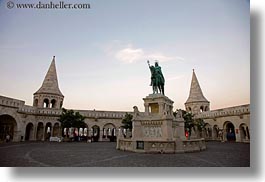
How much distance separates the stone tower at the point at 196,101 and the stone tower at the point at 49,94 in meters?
15.9

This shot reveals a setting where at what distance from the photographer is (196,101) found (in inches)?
1085

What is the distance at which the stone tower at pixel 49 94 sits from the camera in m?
23.5

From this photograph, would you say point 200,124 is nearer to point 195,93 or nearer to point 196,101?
point 196,101

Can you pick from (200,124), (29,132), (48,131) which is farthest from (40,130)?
(200,124)

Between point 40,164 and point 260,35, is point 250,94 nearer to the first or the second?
point 260,35

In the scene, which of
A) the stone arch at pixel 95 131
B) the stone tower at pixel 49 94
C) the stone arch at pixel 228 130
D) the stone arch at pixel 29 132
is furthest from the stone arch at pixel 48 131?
the stone arch at pixel 228 130

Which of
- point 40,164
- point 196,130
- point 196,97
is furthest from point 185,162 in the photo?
point 196,97

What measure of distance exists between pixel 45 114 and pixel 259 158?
1908 cm

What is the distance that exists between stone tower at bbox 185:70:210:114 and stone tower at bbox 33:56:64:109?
52.2ft

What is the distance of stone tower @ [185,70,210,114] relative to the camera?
27375 millimetres

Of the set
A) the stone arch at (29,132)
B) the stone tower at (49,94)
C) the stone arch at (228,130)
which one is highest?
the stone tower at (49,94)

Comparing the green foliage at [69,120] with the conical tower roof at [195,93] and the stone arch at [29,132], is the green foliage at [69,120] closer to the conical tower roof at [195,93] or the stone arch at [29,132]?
the stone arch at [29,132]

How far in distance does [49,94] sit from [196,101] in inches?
693

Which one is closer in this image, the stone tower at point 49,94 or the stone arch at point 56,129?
the stone arch at point 56,129
